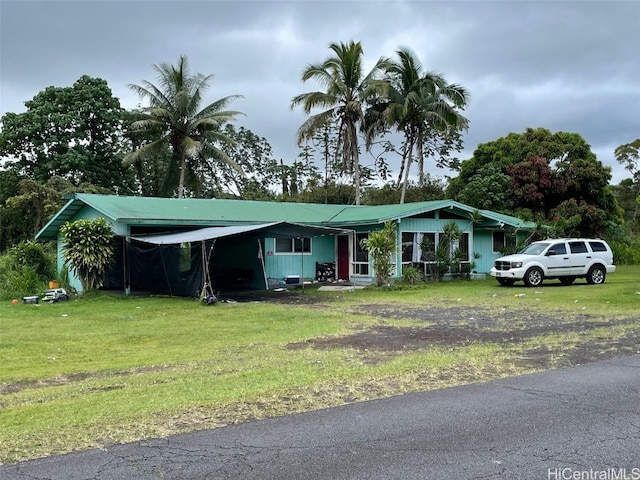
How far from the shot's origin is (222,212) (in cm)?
2322

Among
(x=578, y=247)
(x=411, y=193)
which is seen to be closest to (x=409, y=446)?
(x=578, y=247)

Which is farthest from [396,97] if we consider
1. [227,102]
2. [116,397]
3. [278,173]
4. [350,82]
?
[116,397]

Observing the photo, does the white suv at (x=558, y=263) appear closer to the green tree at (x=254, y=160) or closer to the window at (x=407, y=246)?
the window at (x=407, y=246)

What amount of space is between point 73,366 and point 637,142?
56.0 m

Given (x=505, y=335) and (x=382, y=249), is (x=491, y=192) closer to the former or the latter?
(x=382, y=249)

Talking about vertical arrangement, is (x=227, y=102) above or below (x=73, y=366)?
above

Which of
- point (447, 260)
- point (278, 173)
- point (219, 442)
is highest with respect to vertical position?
point (278, 173)

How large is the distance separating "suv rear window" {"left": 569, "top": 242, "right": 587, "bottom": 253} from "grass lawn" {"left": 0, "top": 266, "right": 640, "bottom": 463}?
14.3ft

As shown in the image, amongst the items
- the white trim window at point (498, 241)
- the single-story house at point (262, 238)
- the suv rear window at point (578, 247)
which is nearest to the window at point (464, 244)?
the single-story house at point (262, 238)

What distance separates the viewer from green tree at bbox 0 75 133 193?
117 feet

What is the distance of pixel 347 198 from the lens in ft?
138

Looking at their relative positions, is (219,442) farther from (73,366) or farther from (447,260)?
(447,260)

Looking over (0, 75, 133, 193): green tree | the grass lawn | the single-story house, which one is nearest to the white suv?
the single-story house

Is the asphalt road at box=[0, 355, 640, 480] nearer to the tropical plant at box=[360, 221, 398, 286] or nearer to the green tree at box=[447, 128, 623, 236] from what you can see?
the tropical plant at box=[360, 221, 398, 286]
